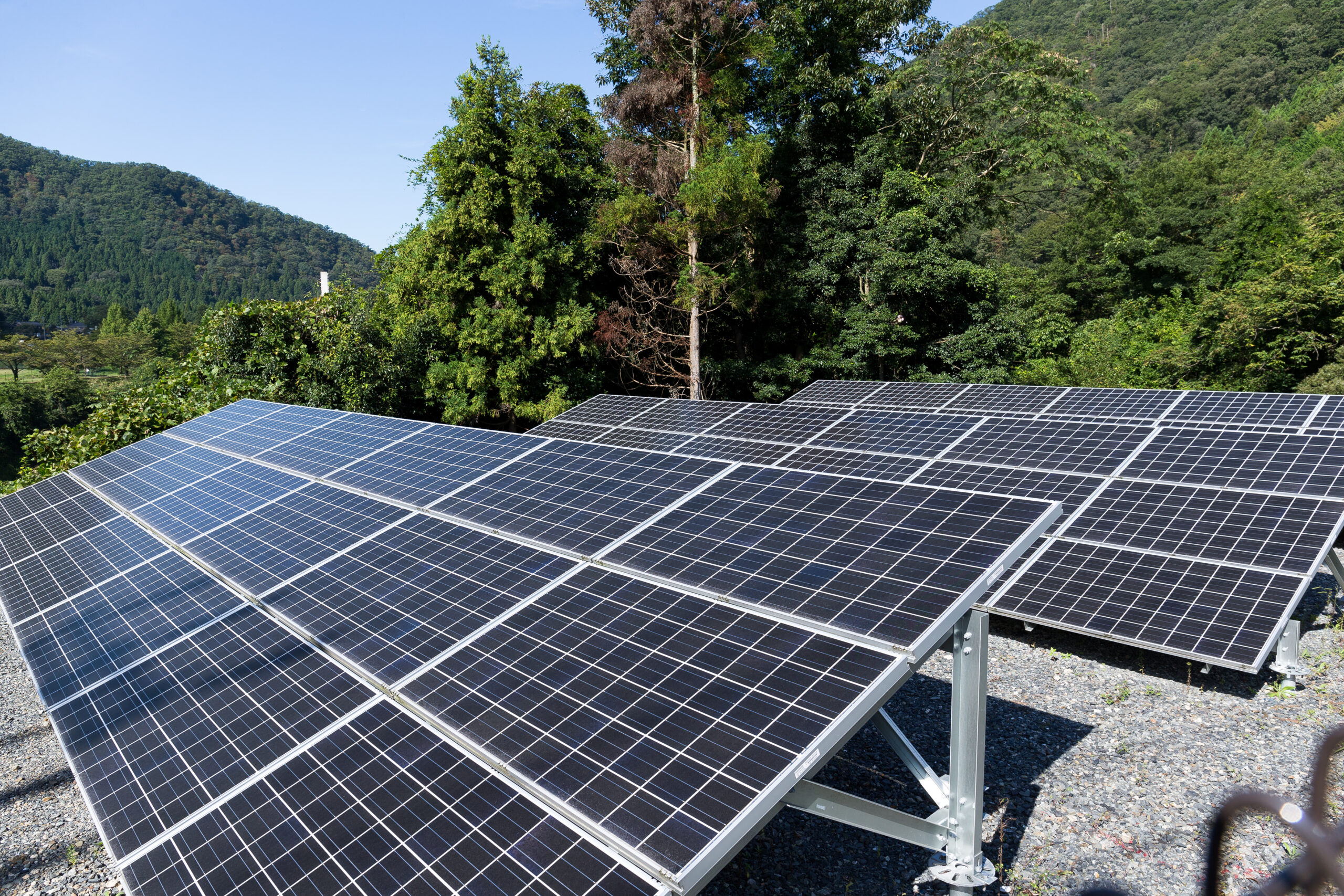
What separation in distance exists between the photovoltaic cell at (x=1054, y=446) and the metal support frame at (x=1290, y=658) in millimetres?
3750

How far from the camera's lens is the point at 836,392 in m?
21.5

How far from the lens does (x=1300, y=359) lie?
1085 inches

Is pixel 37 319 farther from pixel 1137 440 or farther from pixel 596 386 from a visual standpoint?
pixel 1137 440

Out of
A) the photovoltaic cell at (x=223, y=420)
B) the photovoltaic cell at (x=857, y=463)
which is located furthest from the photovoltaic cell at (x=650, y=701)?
the photovoltaic cell at (x=223, y=420)

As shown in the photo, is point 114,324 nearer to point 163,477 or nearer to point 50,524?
point 163,477

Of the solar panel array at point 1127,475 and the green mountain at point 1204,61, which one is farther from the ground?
the green mountain at point 1204,61

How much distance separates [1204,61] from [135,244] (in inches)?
6712

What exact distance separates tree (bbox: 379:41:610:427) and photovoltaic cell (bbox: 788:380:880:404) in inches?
327

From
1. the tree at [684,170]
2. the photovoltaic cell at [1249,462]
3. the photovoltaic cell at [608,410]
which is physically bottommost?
the photovoltaic cell at [608,410]

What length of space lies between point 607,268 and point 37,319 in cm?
12384

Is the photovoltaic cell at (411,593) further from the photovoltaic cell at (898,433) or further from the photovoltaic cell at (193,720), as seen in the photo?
the photovoltaic cell at (898,433)

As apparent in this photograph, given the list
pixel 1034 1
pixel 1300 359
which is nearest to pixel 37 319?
pixel 1300 359

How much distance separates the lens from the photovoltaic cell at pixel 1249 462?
10711 mm

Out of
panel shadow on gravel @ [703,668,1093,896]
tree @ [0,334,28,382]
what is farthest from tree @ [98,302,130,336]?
panel shadow on gravel @ [703,668,1093,896]
